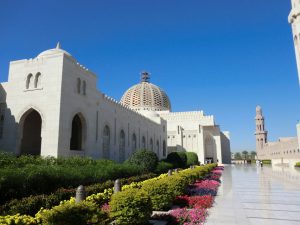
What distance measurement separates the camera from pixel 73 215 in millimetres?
3531

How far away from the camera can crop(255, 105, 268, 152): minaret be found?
68588 mm

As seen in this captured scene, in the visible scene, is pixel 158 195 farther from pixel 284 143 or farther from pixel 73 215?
pixel 284 143

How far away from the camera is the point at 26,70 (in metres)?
15.0

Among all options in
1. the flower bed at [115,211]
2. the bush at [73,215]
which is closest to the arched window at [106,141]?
the flower bed at [115,211]

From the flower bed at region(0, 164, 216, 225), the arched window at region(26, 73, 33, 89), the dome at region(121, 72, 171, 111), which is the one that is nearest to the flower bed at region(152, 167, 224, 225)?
the flower bed at region(0, 164, 216, 225)

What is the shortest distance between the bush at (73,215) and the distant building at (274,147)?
34.8m

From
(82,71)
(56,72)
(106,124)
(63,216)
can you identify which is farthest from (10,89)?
(63,216)

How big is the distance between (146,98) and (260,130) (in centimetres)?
3905

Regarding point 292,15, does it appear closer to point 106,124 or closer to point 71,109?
point 106,124

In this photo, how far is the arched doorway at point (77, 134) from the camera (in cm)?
1661

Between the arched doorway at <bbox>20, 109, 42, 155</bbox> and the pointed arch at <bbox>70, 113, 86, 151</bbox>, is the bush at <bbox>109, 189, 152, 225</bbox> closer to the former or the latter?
the pointed arch at <bbox>70, 113, 86, 151</bbox>

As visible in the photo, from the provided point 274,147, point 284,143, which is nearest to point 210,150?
point 284,143

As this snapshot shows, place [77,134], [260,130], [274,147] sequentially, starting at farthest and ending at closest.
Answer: [260,130] → [274,147] → [77,134]

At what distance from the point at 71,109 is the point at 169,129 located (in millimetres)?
29722
